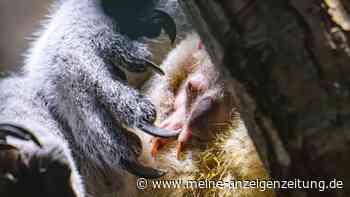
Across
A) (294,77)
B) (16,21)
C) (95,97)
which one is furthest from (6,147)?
(16,21)

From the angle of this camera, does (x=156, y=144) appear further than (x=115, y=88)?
Yes

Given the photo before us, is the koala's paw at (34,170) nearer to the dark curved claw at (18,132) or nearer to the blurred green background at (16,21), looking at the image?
the dark curved claw at (18,132)

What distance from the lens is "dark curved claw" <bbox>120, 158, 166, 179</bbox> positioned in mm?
1321

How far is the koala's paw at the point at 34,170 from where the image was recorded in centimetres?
103

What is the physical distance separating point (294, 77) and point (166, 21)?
71cm

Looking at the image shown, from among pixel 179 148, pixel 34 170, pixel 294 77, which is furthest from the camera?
pixel 179 148

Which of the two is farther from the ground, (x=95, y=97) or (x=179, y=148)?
(x=95, y=97)

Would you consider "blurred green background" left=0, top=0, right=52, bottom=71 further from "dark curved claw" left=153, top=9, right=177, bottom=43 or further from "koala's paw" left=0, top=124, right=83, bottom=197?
"koala's paw" left=0, top=124, right=83, bottom=197

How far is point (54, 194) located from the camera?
1026 millimetres

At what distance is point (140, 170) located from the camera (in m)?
1.32

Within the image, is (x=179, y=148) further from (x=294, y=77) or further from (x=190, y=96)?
(x=294, y=77)

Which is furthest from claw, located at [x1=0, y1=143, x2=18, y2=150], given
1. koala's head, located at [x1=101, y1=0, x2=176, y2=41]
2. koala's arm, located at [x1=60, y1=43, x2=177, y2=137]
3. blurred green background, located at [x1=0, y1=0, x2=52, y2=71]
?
blurred green background, located at [x1=0, y1=0, x2=52, y2=71]

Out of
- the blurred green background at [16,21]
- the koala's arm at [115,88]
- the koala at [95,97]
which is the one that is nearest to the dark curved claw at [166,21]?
the koala at [95,97]

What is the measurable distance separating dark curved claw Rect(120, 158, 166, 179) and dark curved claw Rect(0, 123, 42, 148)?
224mm
